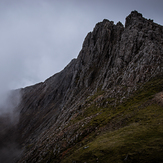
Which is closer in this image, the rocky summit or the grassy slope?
the grassy slope

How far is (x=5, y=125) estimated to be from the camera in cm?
16125

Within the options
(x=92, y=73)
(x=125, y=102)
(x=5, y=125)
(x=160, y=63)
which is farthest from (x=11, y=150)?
(x=160, y=63)

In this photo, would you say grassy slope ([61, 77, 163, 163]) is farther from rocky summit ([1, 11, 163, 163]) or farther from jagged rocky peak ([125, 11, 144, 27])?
jagged rocky peak ([125, 11, 144, 27])

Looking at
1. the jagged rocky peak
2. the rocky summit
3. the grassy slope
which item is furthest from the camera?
the jagged rocky peak

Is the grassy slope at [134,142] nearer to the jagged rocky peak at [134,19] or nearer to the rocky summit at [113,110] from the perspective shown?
the rocky summit at [113,110]

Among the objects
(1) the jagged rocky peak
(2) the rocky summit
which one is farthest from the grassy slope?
(1) the jagged rocky peak

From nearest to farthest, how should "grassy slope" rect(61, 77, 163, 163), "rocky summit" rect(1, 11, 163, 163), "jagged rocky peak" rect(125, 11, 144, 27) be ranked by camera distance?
"grassy slope" rect(61, 77, 163, 163) → "rocky summit" rect(1, 11, 163, 163) → "jagged rocky peak" rect(125, 11, 144, 27)

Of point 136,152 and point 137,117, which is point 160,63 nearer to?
point 137,117

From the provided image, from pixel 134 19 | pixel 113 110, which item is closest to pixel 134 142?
pixel 113 110

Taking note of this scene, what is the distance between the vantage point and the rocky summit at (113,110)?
89.6 feet

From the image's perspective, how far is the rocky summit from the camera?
27.3 metres

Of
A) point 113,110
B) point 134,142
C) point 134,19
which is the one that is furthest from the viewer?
point 134,19

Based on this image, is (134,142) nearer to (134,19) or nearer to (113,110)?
(113,110)

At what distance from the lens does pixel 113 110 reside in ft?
178
